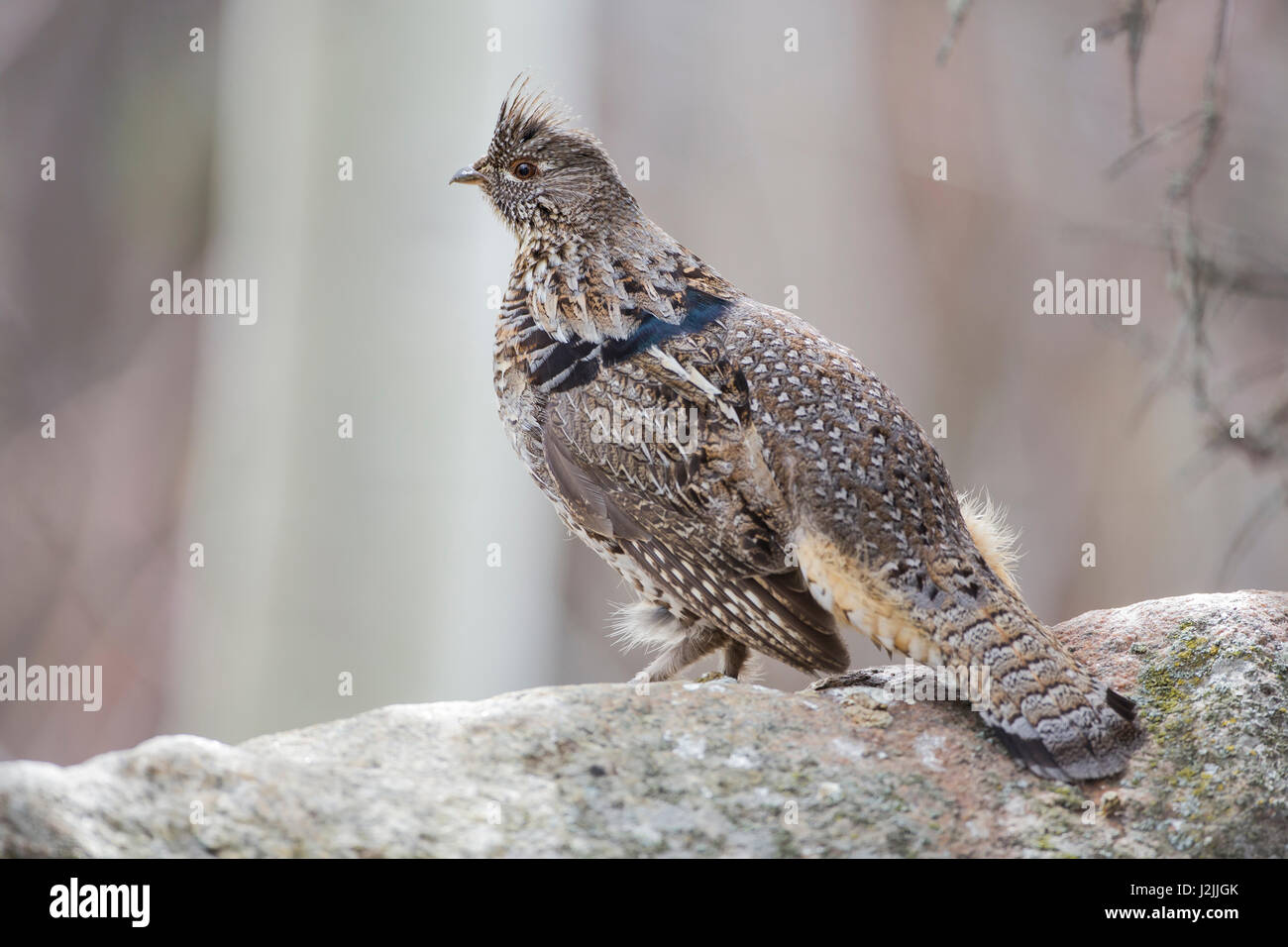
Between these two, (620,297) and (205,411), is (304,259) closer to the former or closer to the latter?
(205,411)

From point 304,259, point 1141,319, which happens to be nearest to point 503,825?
point 304,259

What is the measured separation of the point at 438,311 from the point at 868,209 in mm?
5899

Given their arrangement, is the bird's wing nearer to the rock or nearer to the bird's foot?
the bird's foot

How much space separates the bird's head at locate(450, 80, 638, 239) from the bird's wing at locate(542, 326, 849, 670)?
100 cm

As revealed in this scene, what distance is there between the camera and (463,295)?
27.6 feet

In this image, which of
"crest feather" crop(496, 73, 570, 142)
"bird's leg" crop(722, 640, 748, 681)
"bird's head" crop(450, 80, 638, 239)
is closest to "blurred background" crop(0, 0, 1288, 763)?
"crest feather" crop(496, 73, 570, 142)

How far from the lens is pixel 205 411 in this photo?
9.73 meters

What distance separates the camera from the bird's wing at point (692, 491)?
4156mm

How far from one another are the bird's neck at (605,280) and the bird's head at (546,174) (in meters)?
0.08

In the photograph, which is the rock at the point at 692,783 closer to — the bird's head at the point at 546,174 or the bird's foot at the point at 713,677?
the bird's foot at the point at 713,677

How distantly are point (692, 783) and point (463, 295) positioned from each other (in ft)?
19.1

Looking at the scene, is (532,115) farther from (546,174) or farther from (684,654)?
(684,654)

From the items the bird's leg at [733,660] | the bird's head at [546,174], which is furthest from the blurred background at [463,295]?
the bird's leg at [733,660]

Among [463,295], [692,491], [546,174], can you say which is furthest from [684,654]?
[463,295]
